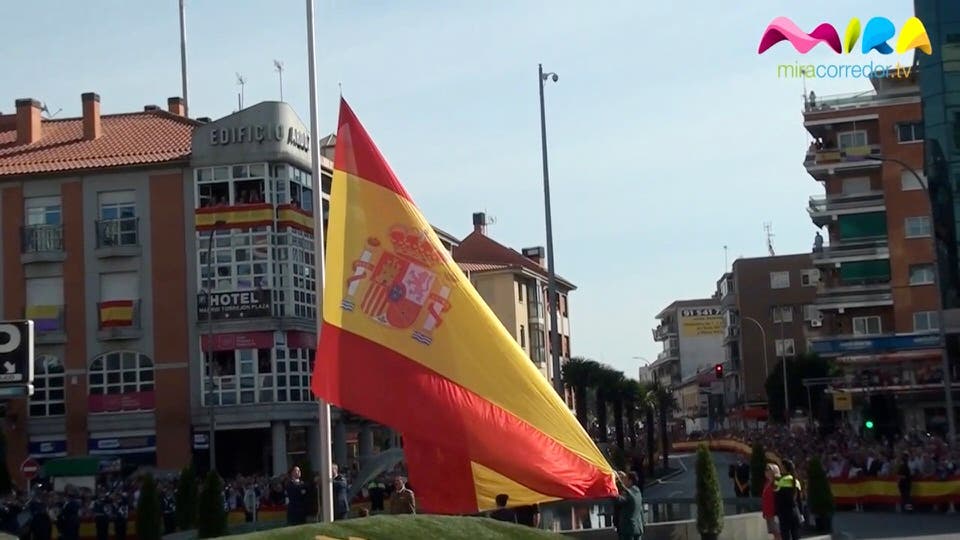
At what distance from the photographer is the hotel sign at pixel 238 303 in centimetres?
5150

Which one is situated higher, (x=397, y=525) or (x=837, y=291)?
(x=837, y=291)

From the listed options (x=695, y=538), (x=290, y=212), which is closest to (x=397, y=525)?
(x=695, y=538)

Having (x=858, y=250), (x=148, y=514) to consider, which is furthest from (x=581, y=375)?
(x=148, y=514)

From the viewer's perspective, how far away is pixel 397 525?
10.2 metres

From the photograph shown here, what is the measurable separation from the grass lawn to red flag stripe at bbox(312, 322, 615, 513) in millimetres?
1537

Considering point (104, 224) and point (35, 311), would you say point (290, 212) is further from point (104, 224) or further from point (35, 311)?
point (35, 311)

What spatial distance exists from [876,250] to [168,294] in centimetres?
3267

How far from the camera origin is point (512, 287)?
263 ft

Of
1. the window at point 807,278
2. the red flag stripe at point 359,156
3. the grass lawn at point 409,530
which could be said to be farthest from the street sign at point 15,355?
the window at point 807,278

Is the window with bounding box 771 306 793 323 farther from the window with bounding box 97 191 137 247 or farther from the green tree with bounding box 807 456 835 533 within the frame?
the green tree with bounding box 807 456 835 533

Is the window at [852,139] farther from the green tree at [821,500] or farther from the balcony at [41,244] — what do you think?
the green tree at [821,500]

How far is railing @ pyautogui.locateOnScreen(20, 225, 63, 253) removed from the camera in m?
52.9

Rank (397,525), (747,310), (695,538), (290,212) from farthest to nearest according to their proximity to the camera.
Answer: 1. (747,310)
2. (290,212)
3. (695,538)
4. (397,525)

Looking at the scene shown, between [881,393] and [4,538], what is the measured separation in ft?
186
